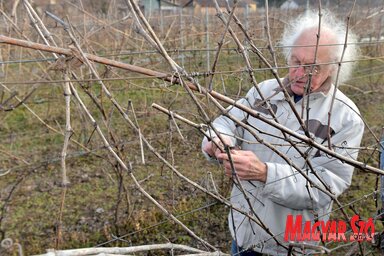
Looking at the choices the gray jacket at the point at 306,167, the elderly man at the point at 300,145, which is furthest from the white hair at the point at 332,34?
the gray jacket at the point at 306,167

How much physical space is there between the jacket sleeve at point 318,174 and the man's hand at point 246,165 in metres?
0.03

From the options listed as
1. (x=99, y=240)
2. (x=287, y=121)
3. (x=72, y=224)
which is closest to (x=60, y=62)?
(x=287, y=121)

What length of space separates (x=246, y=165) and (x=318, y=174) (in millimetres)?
256

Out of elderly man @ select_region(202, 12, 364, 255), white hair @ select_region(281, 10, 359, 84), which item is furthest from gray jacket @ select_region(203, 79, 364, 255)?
white hair @ select_region(281, 10, 359, 84)

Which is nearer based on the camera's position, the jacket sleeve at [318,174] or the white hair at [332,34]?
the jacket sleeve at [318,174]

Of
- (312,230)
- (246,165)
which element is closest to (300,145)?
(246,165)

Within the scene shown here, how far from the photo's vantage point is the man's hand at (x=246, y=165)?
1269 mm

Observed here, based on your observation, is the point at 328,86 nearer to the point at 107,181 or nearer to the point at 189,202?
the point at 189,202

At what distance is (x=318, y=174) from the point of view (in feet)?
4.38

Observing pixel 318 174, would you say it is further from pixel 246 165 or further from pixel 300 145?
pixel 246 165

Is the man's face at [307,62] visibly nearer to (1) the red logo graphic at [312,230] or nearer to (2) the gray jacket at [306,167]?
(2) the gray jacket at [306,167]

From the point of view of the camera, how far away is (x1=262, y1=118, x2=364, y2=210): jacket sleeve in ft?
4.33

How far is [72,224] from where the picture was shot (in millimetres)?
3021

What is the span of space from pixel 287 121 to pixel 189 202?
74.7 inches
